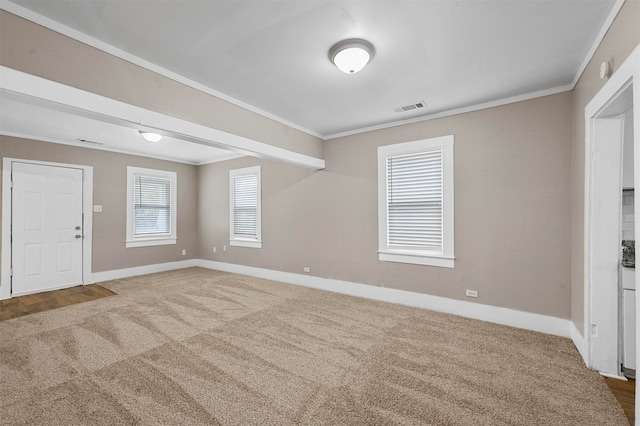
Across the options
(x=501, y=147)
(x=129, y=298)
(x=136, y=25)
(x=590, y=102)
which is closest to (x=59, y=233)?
(x=129, y=298)

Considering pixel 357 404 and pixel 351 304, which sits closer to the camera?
pixel 357 404

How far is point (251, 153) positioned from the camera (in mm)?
3633

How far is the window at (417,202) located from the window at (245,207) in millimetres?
2775

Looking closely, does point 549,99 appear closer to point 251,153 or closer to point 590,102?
point 590,102

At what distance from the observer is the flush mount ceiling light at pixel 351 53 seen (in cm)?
222

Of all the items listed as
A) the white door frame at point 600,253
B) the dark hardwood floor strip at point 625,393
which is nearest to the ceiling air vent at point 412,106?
the white door frame at point 600,253

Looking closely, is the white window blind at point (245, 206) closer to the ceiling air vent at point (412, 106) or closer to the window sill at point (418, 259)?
the window sill at point (418, 259)

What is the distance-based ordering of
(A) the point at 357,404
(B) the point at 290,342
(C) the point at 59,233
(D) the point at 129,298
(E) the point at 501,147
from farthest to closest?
(C) the point at 59,233 → (D) the point at 129,298 → (E) the point at 501,147 → (B) the point at 290,342 → (A) the point at 357,404

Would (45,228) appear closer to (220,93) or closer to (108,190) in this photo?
(108,190)

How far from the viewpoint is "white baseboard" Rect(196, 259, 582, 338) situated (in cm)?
309

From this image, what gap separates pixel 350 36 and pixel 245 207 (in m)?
4.55

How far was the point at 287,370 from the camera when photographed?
237 cm

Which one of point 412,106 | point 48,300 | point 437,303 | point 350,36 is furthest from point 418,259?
point 48,300

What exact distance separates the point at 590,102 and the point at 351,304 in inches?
133
